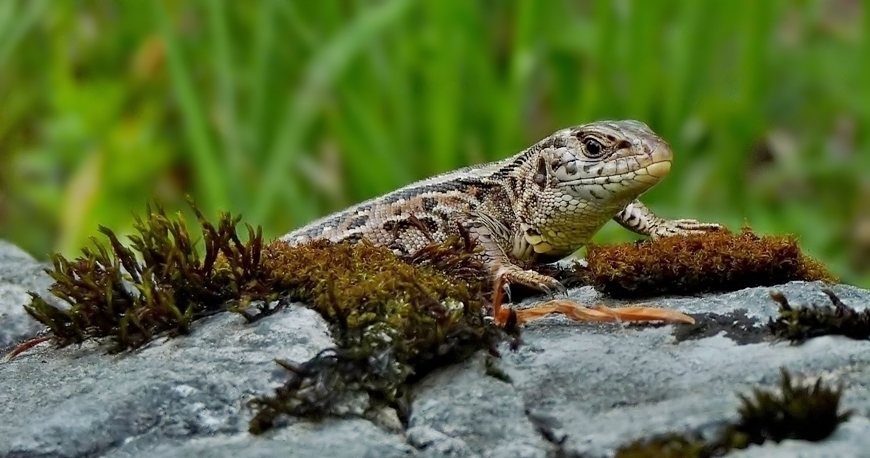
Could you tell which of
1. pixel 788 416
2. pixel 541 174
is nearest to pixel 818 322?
pixel 788 416

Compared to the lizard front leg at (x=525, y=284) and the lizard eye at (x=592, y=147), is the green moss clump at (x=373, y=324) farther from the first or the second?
the lizard eye at (x=592, y=147)

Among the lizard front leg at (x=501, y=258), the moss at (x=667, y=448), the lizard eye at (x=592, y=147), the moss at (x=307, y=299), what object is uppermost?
the lizard eye at (x=592, y=147)

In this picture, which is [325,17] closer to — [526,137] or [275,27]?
[275,27]

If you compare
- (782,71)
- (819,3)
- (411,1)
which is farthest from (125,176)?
(819,3)

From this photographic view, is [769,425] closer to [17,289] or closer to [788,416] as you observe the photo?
[788,416]

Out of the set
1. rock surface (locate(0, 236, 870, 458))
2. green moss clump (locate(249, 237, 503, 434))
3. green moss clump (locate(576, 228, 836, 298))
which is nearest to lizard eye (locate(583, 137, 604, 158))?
green moss clump (locate(576, 228, 836, 298))

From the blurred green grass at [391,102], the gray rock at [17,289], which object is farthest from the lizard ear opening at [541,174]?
the blurred green grass at [391,102]

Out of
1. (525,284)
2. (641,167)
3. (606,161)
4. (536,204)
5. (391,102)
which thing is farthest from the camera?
(391,102)
